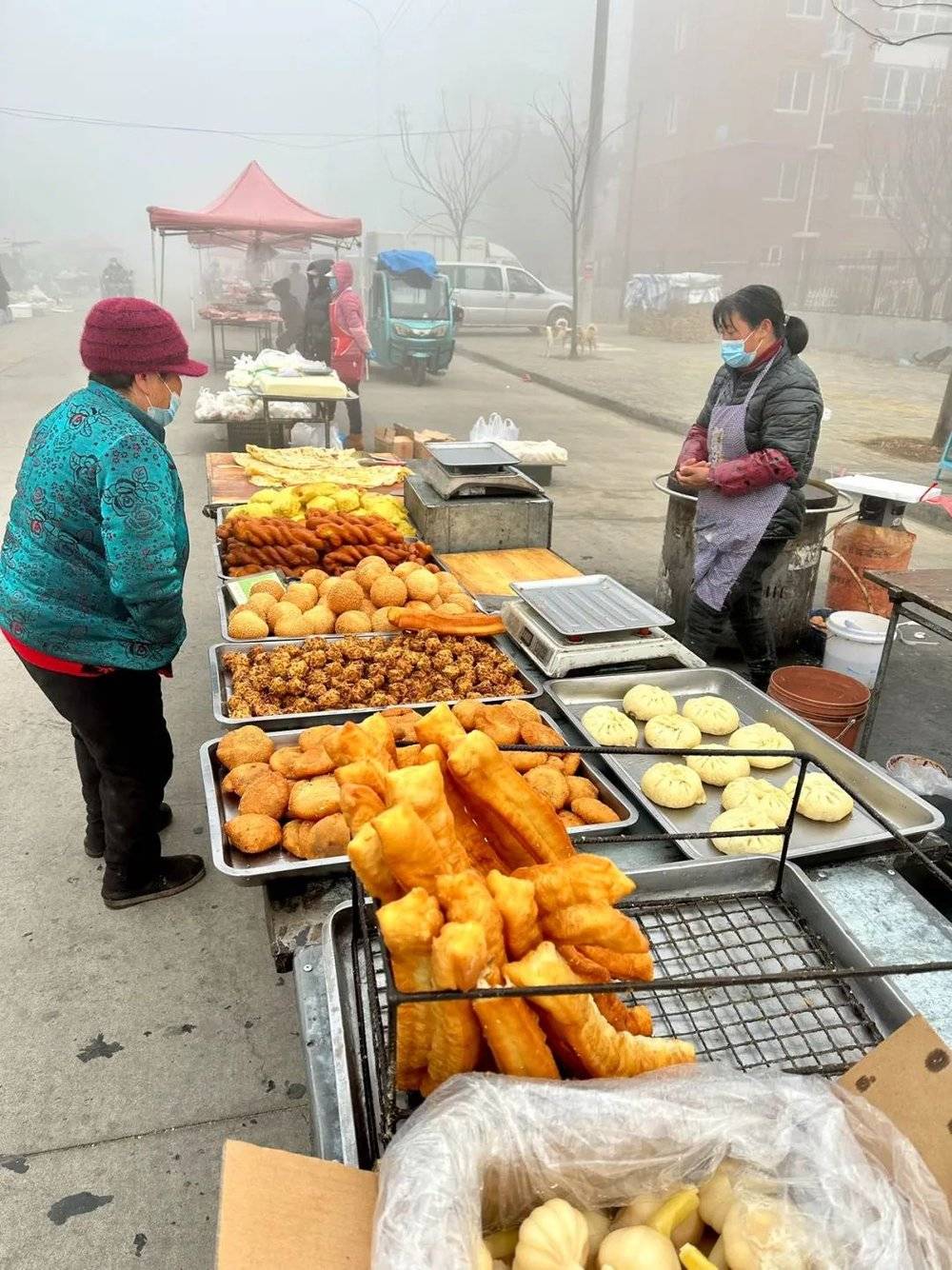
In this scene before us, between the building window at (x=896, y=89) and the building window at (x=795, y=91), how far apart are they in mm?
2312

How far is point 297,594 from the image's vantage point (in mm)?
3609

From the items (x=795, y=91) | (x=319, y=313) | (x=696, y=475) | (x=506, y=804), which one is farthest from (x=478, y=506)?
(x=795, y=91)

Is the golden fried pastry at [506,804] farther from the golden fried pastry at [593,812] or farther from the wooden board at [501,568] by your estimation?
the wooden board at [501,568]

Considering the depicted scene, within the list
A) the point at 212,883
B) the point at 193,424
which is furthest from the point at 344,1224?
the point at 193,424

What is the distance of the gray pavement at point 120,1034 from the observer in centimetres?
217

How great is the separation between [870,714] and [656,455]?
27.7ft

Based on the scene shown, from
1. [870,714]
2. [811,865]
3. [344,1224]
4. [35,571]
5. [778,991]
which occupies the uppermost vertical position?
[35,571]

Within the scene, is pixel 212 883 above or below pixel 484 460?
below

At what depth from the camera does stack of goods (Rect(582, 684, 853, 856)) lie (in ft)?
7.83

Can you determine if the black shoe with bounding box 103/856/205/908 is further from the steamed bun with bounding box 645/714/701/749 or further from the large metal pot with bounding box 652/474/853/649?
the large metal pot with bounding box 652/474/853/649

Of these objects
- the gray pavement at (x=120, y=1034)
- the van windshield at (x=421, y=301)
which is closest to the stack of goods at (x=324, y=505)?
the gray pavement at (x=120, y=1034)

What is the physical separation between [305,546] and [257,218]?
45.2 feet

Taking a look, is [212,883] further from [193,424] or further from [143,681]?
[193,424]

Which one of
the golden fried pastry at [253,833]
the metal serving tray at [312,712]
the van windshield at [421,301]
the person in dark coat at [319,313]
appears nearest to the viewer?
the golden fried pastry at [253,833]
